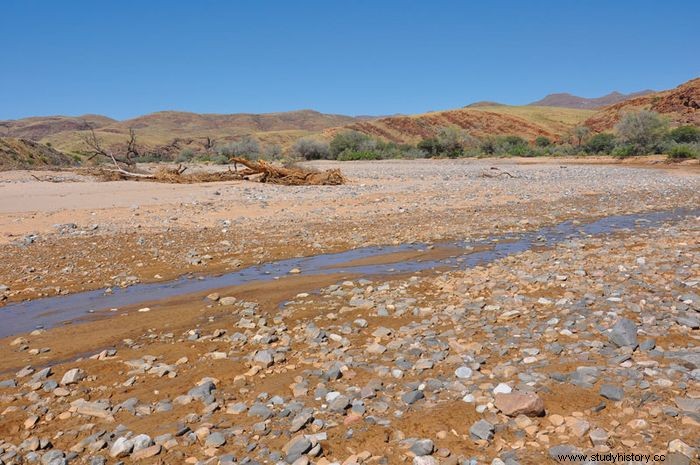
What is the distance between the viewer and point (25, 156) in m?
35.9

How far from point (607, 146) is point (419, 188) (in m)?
30.6

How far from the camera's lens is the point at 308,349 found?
16.0ft

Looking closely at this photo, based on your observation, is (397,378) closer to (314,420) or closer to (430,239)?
(314,420)

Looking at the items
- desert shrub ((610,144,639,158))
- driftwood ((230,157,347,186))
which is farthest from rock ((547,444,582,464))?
desert shrub ((610,144,639,158))

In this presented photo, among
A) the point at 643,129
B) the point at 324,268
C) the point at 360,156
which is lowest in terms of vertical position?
the point at 324,268

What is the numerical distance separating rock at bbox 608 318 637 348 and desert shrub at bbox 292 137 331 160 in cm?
4491

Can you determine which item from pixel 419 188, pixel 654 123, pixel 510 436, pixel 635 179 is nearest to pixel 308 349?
pixel 510 436

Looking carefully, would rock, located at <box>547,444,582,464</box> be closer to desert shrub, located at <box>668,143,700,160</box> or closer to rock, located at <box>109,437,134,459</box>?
rock, located at <box>109,437,134,459</box>

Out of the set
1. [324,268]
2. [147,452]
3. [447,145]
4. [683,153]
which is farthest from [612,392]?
[447,145]

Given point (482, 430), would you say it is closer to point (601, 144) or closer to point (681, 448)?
point (681, 448)

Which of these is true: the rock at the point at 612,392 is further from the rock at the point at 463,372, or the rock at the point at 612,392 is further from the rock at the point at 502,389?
the rock at the point at 463,372

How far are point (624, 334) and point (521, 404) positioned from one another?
1.66m

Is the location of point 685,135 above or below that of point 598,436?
above

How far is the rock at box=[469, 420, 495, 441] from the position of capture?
318 centimetres
